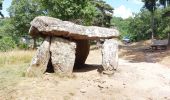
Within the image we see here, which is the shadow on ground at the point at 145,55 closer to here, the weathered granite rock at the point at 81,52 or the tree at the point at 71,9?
the weathered granite rock at the point at 81,52

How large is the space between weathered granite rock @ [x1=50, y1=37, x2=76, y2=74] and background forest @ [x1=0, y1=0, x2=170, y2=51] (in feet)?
45.3

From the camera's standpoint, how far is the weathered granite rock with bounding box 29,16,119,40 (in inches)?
472

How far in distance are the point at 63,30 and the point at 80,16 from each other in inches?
597

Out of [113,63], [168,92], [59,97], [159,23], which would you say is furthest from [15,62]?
[159,23]

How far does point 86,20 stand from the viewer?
27.7m

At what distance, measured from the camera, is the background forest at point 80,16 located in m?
26.4

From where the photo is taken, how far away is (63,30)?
1199cm

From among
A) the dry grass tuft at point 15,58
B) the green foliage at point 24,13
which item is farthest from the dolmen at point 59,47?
the green foliage at point 24,13

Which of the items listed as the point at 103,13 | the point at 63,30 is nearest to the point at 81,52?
the point at 63,30

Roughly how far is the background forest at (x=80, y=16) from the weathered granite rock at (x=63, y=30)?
13256 millimetres

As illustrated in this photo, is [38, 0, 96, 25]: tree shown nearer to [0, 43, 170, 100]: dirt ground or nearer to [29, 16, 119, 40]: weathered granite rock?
[29, 16, 119, 40]: weathered granite rock

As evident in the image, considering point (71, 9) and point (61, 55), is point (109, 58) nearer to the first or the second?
point (61, 55)

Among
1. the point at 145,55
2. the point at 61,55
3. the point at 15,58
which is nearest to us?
the point at 61,55

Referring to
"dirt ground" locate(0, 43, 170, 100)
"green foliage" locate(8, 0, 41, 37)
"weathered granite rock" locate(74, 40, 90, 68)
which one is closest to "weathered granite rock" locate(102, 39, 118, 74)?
"dirt ground" locate(0, 43, 170, 100)
